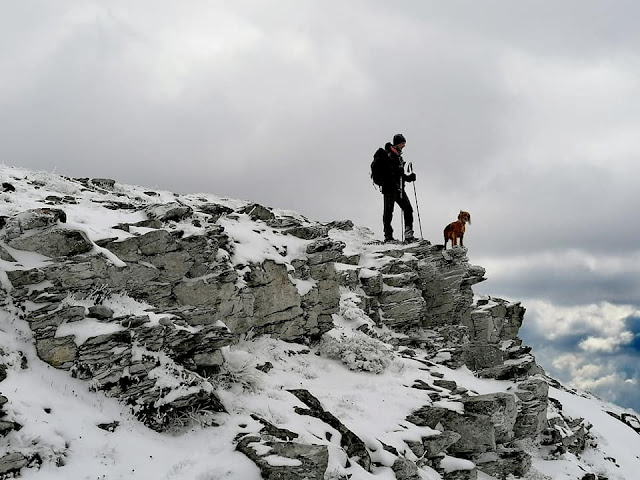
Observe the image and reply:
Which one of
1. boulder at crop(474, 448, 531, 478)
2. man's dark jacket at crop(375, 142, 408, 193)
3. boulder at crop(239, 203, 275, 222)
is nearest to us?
boulder at crop(474, 448, 531, 478)

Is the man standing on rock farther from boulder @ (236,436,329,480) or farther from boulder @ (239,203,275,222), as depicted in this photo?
boulder @ (236,436,329,480)

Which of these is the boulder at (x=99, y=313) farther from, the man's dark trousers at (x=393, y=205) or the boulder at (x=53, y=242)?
the man's dark trousers at (x=393, y=205)

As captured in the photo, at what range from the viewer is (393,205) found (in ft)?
86.1

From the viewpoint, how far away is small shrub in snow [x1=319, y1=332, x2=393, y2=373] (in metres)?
16.2

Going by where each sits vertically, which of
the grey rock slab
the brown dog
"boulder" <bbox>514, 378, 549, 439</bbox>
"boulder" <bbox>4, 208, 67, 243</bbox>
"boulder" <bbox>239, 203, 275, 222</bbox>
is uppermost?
the brown dog

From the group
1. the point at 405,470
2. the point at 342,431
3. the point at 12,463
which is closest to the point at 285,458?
the point at 342,431

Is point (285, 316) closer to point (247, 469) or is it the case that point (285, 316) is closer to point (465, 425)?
point (465, 425)

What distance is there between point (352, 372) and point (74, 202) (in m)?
10.6

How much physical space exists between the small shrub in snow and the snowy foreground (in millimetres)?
190

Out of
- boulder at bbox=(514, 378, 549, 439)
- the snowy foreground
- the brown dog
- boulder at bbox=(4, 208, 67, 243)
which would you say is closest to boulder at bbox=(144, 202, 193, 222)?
the snowy foreground

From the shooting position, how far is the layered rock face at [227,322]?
9672 mm

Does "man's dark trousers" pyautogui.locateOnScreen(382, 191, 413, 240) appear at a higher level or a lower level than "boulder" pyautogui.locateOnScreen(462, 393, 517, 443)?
higher

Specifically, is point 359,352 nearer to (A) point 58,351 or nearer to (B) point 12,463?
(A) point 58,351

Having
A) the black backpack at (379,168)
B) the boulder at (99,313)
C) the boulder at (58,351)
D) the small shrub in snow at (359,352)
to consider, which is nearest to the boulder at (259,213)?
the small shrub in snow at (359,352)
